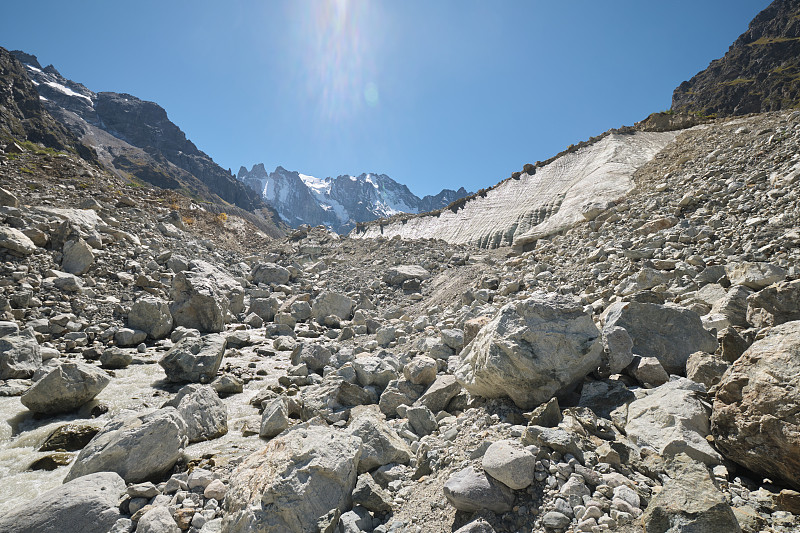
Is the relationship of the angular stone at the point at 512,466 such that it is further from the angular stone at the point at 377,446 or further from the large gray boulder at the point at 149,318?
the large gray boulder at the point at 149,318

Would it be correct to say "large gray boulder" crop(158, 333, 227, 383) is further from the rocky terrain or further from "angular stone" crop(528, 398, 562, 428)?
"angular stone" crop(528, 398, 562, 428)

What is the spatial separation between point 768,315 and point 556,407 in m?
3.34

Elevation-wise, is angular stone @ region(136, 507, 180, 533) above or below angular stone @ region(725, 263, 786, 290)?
below

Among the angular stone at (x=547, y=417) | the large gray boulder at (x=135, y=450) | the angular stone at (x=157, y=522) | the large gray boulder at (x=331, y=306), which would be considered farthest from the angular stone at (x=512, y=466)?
the large gray boulder at (x=331, y=306)

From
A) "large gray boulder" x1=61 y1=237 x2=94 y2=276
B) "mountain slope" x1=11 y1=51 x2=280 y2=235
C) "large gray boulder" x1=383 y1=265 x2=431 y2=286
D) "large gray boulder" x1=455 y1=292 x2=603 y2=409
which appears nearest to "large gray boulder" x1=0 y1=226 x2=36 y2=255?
"large gray boulder" x1=61 y1=237 x2=94 y2=276

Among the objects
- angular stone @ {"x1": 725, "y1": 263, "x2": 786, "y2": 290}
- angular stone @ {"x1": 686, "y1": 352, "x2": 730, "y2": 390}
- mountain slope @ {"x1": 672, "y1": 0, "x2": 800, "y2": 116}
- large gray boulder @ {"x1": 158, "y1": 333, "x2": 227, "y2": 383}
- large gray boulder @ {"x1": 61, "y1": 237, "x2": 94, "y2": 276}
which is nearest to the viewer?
angular stone @ {"x1": 686, "y1": 352, "x2": 730, "y2": 390}

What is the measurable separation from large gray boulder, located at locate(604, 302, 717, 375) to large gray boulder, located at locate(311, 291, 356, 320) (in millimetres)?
12661

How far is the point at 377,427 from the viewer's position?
15.8 ft

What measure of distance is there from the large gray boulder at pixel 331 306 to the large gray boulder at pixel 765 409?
14.4 meters

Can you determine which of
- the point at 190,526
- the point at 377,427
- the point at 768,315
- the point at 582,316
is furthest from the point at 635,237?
the point at 190,526

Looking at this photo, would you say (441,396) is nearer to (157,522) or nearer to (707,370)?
(707,370)

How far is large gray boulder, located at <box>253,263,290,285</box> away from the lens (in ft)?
73.6

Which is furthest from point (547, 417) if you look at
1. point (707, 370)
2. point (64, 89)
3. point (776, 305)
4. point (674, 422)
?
point (64, 89)

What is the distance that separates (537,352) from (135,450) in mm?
5748
